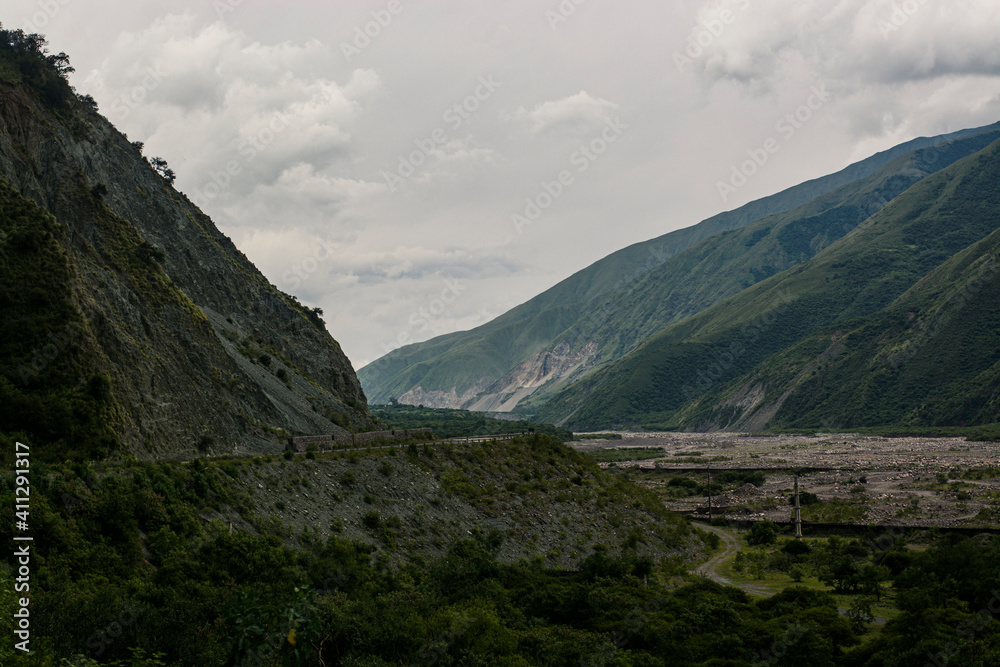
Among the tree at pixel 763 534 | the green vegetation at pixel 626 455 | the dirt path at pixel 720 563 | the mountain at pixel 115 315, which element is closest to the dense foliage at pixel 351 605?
the mountain at pixel 115 315

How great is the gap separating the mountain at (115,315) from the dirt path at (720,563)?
117 feet

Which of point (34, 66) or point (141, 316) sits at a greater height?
point (34, 66)

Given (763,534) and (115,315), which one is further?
(763,534)

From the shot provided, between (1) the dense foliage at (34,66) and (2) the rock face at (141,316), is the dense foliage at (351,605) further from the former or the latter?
(1) the dense foliage at (34,66)

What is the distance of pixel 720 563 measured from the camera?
2547 inches

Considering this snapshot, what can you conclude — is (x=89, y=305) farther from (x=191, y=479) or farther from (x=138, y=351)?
(x=191, y=479)

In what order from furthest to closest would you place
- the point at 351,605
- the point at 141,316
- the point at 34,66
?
the point at 34,66 → the point at 141,316 → the point at 351,605

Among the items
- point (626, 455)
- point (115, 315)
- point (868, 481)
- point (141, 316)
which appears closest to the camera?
point (115, 315)

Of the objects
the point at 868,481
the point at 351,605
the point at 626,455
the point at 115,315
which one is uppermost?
the point at 115,315

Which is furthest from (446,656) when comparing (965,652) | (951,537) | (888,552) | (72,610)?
(951,537)

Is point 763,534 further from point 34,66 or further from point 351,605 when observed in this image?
point 34,66

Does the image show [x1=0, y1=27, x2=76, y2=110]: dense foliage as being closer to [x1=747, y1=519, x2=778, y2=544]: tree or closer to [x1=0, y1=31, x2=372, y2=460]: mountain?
[x1=0, y1=31, x2=372, y2=460]: mountain

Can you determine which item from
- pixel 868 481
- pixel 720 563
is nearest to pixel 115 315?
pixel 720 563

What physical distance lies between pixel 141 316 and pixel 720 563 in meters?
50.5
